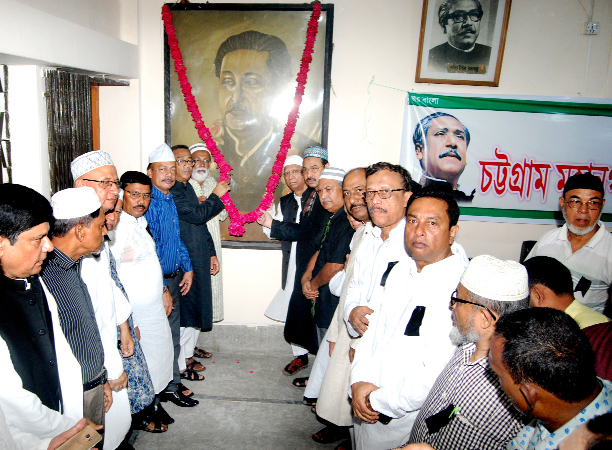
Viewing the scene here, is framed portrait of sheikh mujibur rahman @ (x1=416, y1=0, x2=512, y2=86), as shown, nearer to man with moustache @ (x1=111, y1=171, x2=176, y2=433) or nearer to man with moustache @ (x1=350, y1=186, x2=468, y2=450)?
man with moustache @ (x1=350, y1=186, x2=468, y2=450)

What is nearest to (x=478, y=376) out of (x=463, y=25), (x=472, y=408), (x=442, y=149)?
(x=472, y=408)

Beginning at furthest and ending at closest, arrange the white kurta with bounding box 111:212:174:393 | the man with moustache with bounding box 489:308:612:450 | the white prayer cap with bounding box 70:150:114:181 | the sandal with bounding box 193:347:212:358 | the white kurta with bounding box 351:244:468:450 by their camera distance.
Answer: the sandal with bounding box 193:347:212:358
the white kurta with bounding box 111:212:174:393
the white prayer cap with bounding box 70:150:114:181
the white kurta with bounding box 351:244:468:450
the man with moustache with bounding box 489:308:612:450

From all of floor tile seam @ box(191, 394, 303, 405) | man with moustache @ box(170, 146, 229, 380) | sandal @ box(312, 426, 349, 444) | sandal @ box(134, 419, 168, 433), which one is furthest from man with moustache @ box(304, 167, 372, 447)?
man with moustache @ box(170, 146, 229, 380)

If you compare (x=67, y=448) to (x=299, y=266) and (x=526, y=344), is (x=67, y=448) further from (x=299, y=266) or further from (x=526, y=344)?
(x=299, y=266)

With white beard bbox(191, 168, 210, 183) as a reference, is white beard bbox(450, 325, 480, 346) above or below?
below

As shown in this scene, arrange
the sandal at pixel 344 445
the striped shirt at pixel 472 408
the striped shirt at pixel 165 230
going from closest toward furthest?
the striped shirt at pixel 472 408, the sandal at pixel 344 445, the striped shirt at pixel 165 230

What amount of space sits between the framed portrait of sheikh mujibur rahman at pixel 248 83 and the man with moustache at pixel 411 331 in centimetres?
233

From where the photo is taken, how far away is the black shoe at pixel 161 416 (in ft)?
9.82

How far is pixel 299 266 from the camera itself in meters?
3.52

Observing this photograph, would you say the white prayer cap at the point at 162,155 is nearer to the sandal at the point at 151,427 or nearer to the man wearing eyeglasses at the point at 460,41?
the sandal at the point at 151,427

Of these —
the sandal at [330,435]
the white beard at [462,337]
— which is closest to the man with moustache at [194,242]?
the sandal at [330,435]

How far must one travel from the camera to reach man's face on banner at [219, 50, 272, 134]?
3.92 metres

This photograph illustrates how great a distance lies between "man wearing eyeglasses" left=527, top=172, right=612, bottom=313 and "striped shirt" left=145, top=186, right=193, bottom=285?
278 centimetres

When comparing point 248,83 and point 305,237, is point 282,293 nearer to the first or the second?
point 305,237
